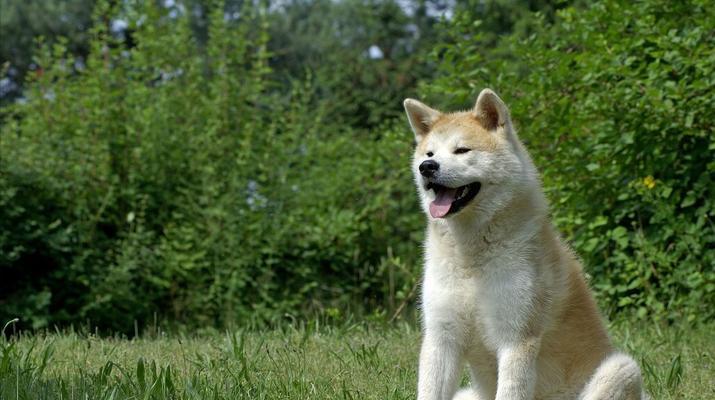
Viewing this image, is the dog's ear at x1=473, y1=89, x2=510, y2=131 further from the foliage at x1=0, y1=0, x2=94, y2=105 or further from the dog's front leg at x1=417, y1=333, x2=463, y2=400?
the foliage at x1=0, y1=0, x2=94, y2=105

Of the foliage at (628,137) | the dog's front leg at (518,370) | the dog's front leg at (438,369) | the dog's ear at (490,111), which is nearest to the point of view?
the dog's front leg at (518,370)

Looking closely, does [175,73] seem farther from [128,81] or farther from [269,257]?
[269,257]

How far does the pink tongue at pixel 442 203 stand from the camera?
11.5ft

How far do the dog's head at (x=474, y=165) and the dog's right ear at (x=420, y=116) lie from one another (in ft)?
0.56

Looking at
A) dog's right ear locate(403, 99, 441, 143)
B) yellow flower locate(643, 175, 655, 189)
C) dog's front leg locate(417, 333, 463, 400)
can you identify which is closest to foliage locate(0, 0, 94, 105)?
yellow flower locate(643, 175, 655, 189)

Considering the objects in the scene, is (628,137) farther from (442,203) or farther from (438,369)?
(438,369)

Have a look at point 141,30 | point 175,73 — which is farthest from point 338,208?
point 141,30

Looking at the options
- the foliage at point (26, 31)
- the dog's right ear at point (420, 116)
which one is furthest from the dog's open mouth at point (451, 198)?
the foliage at point (26, 31)

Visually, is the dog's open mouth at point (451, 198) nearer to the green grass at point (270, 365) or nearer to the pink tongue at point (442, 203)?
the pink tongue at point (442, 203)

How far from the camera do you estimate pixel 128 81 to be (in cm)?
944

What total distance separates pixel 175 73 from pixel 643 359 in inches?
264

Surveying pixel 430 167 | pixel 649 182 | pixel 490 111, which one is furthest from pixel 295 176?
pixel 430 167

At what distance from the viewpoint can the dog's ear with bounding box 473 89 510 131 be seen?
360 cm

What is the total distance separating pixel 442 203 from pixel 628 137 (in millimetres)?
2963
